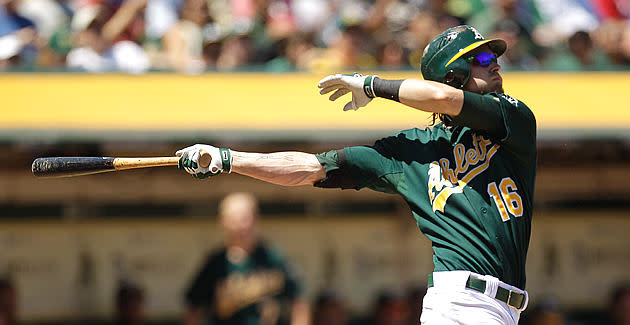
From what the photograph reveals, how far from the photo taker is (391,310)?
6.86 metres

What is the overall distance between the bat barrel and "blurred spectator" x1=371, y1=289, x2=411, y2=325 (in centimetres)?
381

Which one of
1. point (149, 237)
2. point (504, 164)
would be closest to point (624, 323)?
point (149, 237)

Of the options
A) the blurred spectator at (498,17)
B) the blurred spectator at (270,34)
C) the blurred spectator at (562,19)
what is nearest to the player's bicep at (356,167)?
the blurred spectator at (270,34)

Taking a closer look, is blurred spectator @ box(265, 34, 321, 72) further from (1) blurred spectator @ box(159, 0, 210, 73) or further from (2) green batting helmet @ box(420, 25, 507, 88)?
(2) green batting helmet @ box(420, 25, 507, 88)

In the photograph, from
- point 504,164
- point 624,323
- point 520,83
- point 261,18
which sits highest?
point 261,18

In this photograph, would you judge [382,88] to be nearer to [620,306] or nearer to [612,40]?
[620,306]

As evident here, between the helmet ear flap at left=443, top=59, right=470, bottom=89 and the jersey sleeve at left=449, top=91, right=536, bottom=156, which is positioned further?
the helmet ear flap at left=443, top=59, right=470, bottom=89

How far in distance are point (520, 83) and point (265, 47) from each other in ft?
→ 6.64

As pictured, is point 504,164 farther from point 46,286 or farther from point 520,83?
point 46,286

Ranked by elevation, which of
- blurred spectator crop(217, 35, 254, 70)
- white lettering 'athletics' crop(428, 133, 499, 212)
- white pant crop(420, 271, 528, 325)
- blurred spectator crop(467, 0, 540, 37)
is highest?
blurred spectator crop(467, 0, 540, 37)

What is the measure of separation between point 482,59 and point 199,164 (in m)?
1.13

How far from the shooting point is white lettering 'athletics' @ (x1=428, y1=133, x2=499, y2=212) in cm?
332

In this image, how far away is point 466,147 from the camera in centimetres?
338

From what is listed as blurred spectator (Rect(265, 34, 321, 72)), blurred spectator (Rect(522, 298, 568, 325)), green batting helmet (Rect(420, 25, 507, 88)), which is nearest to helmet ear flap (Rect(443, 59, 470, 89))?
green batting helmet (Rect(420, 25, 507, 88))
